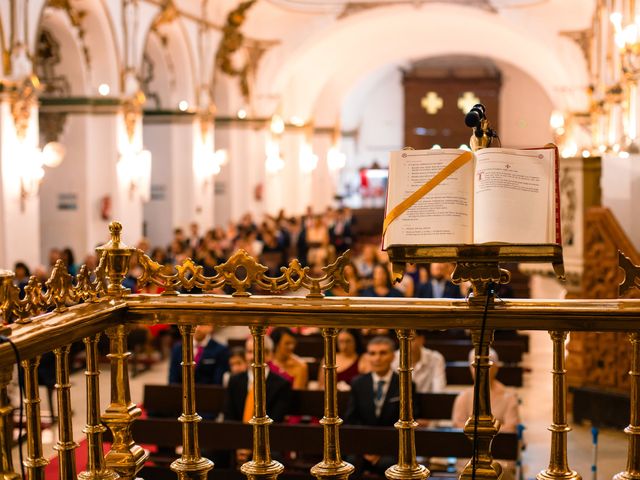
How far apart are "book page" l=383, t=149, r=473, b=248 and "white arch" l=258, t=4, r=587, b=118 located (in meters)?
22.9

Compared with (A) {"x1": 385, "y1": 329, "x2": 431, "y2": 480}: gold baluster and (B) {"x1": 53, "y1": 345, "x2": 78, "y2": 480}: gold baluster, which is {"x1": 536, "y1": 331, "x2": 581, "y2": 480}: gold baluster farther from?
(B) {"x1": 53, "y1": 345, "x2": 78, "y2": 480}: gold baluster

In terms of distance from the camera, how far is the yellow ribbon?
317cm

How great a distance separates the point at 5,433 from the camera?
289 cm

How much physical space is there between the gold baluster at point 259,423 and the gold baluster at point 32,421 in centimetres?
72

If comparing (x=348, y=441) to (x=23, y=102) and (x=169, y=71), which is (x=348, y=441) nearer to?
(x=23, y=102)

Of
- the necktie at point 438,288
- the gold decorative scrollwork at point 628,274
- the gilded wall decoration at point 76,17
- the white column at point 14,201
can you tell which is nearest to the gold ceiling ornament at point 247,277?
the gold decorative scrollwork at point 628,274

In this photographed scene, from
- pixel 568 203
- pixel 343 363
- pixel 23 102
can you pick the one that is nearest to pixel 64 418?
pixel 343 363

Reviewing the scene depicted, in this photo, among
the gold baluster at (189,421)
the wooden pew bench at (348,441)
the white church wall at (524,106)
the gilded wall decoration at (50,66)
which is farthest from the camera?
the white church wall at (524,106)

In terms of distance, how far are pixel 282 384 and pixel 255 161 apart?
65.7ft

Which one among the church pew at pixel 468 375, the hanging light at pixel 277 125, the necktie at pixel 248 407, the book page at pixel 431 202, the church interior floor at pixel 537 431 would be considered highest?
the hanging light at pixel 277 125

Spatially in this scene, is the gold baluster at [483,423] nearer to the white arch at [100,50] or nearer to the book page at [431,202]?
the book page at [431,202]

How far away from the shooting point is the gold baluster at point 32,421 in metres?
3.09

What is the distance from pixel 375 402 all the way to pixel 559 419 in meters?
2.83

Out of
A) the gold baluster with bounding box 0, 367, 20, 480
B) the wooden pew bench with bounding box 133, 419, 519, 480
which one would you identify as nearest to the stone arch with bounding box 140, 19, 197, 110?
the wooden pew bench with bounding box 133, 419, 519, 480
